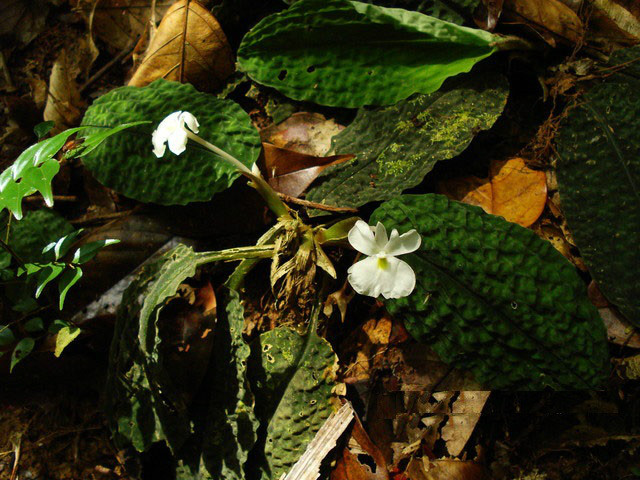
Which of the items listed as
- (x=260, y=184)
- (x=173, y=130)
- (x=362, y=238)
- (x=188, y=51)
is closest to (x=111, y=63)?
(x=188, y=51)

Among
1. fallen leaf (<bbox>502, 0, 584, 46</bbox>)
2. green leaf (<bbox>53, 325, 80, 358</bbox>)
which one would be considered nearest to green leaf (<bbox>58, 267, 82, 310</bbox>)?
green leaf (<bbox>53, 325, 80, 358</bbox>)

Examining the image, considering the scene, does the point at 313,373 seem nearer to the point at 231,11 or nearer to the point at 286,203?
the point at 286,203

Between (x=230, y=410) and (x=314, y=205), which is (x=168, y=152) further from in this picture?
(x=230, y=410)

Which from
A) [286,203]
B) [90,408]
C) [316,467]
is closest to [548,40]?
[286,203]

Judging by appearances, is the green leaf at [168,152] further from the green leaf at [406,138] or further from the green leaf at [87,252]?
the green leaf at [406,138]

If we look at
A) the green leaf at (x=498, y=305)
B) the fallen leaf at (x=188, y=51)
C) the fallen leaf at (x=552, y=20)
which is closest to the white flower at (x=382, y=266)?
the green leaf at (x=498, y=305)

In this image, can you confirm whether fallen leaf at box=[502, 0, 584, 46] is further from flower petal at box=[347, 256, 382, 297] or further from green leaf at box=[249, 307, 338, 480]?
green leaf at box=[249, 307, 338, 480]

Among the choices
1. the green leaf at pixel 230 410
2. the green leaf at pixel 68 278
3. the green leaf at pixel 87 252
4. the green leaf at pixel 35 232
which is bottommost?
the green leaf at pixel 230 410
